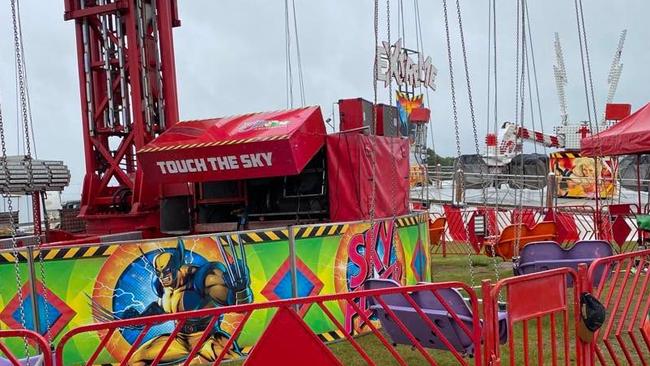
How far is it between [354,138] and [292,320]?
202 inches

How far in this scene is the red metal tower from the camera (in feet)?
36.4

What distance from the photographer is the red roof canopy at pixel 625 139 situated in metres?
11.2

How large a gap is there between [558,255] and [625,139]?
410cm

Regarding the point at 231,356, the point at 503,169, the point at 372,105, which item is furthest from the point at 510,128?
the point at 231,356

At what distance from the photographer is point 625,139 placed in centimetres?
1146

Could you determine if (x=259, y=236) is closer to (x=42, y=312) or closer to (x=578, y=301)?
(x=42, y=312)

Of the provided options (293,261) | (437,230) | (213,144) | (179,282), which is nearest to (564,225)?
(437,230)

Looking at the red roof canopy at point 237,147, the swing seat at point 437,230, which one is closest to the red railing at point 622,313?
the red roof canopy at point 237,147

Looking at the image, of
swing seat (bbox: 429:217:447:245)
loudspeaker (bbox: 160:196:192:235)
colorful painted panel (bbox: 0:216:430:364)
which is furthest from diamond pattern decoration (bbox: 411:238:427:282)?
swing seat (bbox: 429:217:447:245)

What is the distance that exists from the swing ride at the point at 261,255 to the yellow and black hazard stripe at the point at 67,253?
14 mm

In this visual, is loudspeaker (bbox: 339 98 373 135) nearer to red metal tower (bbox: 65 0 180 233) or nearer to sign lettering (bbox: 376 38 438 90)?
red metal tower (bbox: 65 0 180 233)

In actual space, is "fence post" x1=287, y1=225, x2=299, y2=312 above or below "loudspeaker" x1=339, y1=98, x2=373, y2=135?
below

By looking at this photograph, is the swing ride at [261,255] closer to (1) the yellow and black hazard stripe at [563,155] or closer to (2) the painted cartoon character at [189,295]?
(2) the painted cartoon character at [189,295]

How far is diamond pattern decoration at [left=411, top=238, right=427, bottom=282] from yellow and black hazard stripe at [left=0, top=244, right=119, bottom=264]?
441cm
